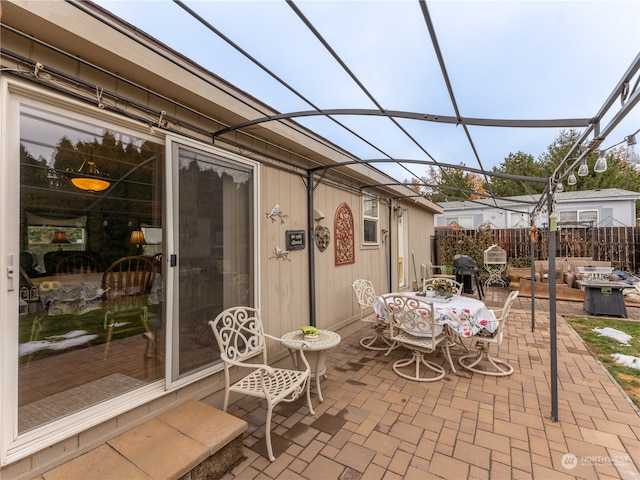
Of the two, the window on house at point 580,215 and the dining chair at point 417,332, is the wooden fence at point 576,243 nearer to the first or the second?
the window on house at point 580,215

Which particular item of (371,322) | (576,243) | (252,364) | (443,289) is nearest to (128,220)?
(252,364)

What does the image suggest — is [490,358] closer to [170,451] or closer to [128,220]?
[170,451]

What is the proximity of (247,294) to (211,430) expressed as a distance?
1213mm

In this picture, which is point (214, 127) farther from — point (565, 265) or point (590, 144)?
point (565, 265)

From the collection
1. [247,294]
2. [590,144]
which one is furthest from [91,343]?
[590,144]

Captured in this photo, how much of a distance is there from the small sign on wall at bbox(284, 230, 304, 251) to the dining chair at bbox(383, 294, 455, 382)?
3.92 ft

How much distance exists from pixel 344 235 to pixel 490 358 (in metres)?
2.55

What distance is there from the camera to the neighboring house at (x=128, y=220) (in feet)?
A: 5.06

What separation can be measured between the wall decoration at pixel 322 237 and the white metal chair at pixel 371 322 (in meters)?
0.77

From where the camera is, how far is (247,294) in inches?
115

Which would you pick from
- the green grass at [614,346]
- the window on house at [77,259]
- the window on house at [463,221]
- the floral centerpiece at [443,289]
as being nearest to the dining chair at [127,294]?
the window on house at [77,259]

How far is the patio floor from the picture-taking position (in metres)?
1.90

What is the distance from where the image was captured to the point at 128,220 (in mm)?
4129

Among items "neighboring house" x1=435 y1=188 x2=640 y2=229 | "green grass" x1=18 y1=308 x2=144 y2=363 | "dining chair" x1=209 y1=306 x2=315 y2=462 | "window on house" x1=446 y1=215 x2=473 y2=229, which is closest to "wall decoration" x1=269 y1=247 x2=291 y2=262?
"dining chair" x1=209 y1=306 x2=315 y2=462
